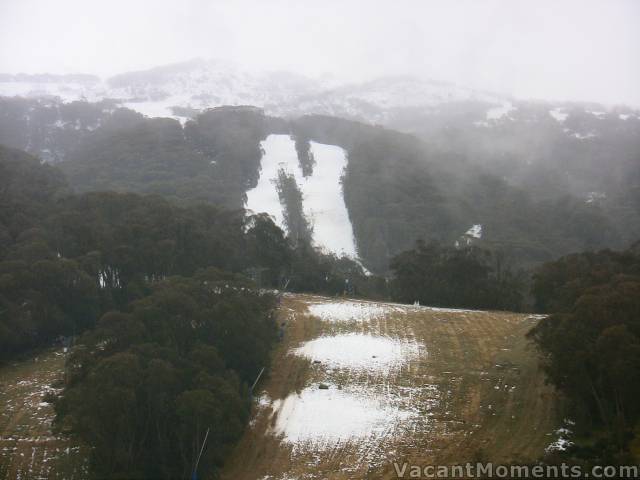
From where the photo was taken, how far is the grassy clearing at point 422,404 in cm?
2019

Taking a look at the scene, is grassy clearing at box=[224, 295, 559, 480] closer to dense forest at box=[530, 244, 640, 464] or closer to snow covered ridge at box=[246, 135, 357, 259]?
dense forest at box=[530, 244, 640, 464]

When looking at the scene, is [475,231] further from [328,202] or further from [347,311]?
[347,311]

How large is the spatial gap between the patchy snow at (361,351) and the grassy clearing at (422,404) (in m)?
0.40

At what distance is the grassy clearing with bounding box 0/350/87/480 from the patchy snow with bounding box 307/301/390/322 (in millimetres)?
16368

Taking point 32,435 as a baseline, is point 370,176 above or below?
above

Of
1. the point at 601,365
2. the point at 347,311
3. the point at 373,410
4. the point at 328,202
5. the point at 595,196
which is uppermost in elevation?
the point at 601,365

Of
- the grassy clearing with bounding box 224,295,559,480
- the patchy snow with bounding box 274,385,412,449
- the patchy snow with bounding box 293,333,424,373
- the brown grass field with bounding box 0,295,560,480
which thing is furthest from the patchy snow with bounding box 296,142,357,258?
the patchy snow with bounding box 274,385,412,449

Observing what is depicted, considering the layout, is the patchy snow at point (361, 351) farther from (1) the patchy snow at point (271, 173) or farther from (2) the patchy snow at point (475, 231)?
(2) the patchy snow at point (475, 231)

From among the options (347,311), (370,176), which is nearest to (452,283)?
(347,311)

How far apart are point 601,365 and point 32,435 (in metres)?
19.8

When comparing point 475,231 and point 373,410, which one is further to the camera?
point 475,231

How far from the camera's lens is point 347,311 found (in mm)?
39125

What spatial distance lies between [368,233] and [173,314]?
71074mm

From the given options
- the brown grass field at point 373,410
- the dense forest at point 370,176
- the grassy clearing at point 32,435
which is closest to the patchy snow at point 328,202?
the dense forest at point 370,176
